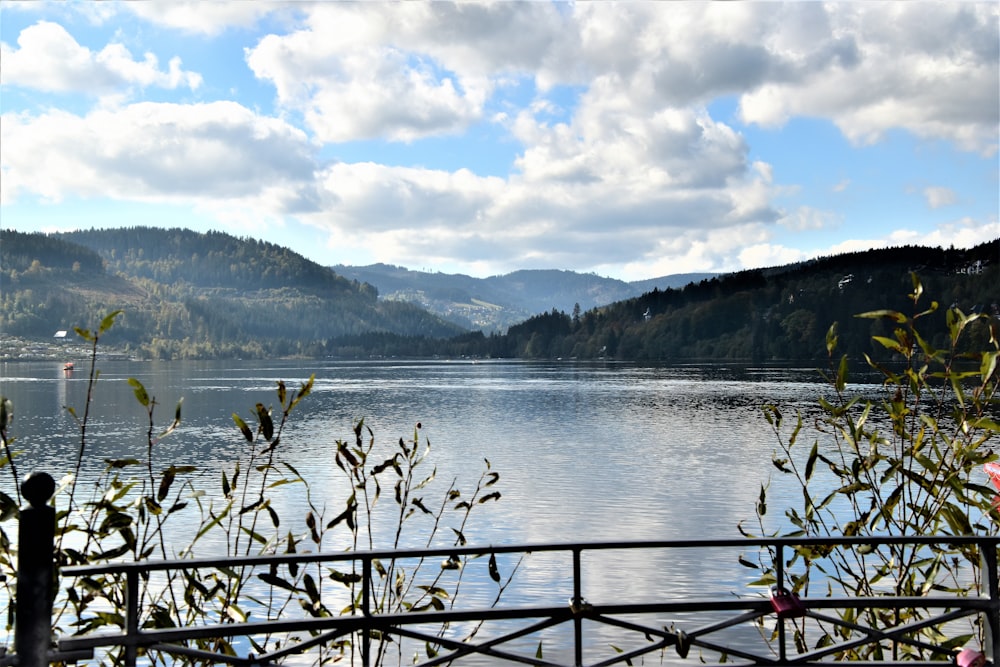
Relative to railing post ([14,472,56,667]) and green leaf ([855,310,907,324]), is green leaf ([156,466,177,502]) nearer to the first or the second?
railing post ([14,472,56,667])

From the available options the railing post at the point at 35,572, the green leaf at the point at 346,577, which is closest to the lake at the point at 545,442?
the green leaf at the point at 346,577

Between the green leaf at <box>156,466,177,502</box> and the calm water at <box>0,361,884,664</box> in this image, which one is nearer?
the green leaf at <box>156,466,177,502</box>

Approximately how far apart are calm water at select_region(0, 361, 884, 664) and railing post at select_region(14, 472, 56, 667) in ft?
11.2

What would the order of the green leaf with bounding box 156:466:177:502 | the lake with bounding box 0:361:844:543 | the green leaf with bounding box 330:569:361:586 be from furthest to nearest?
the lake with bounding box 0:361:844:543 → the green leaf with bounding box 330:569:361:586 → the green leaf with bounding box 156:466:177:502

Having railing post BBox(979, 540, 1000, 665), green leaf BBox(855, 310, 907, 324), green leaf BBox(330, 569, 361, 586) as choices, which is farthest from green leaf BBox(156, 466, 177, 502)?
railing post BBox(979, 540, 1000, 665)

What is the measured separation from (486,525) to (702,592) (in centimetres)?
990

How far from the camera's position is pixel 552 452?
174 feet

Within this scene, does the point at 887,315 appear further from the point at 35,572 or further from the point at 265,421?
the point at 35,572

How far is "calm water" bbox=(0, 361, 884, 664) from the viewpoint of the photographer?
29.2 m

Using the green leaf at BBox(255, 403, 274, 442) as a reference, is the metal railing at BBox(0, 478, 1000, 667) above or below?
below

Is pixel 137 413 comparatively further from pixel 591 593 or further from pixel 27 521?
pixel 27 521

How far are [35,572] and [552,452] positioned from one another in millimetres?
49359

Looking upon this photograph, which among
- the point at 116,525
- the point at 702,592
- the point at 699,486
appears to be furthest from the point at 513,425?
the point at 116,525

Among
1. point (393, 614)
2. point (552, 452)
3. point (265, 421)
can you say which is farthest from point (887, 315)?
point (552, 452)
